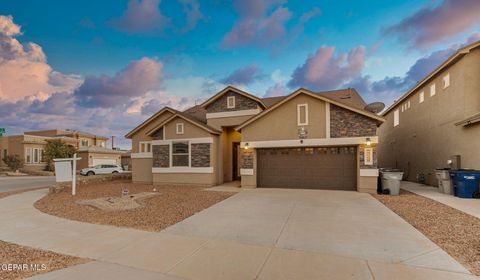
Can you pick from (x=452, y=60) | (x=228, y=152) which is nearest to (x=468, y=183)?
(x=452, y=60)

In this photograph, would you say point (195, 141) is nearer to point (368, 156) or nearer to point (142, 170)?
point (142, 170)

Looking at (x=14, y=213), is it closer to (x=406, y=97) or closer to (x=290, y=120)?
(x=290, y=120)

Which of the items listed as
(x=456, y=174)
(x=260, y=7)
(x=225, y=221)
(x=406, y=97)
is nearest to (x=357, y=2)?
(x=260, y=7)

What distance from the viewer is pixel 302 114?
12.9m

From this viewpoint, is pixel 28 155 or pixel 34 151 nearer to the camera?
pixel 28 155

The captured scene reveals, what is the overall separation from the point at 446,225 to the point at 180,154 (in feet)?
43.6

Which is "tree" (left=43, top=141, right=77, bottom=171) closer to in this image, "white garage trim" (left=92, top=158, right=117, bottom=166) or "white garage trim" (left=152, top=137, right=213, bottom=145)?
"white garage trim" (left=92, top=158, right=117, bottom=166)

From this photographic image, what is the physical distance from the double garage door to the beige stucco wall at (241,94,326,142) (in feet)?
2.87

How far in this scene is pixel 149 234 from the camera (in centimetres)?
552

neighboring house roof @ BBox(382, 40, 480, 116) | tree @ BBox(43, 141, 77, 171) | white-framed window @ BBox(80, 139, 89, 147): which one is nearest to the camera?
neighboring house roof @ BBox(382, 40, 480, 116)

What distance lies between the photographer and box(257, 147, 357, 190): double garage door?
40.6 feet

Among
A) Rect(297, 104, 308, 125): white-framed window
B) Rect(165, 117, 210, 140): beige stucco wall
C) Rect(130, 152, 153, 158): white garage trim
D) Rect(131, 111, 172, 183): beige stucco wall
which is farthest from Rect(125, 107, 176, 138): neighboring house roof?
Rect(297, 104, 308, 125): white-framed window

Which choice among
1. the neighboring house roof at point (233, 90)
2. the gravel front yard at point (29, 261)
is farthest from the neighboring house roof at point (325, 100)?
the gravel front yard at point (29, 261)

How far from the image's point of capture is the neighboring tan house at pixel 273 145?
12.1 metres
